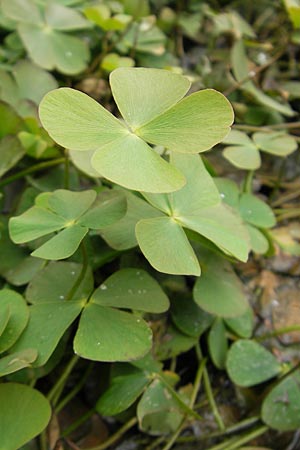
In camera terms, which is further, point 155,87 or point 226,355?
point 226,355

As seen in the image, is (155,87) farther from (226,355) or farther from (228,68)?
(228,68)

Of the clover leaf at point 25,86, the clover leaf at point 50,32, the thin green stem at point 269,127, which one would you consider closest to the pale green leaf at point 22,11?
the clover leaf at point 50,32

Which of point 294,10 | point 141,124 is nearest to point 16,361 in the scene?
point 141,124

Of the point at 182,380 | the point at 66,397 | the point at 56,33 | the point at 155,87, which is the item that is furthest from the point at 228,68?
the point at 66,397

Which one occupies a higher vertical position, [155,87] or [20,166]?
[155,87]

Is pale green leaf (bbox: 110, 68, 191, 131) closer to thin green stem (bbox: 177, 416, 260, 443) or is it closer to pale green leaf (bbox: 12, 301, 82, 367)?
pale green leaf (bbox: 12, 301, 82, 367)

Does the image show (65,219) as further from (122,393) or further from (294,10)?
(294,10)
